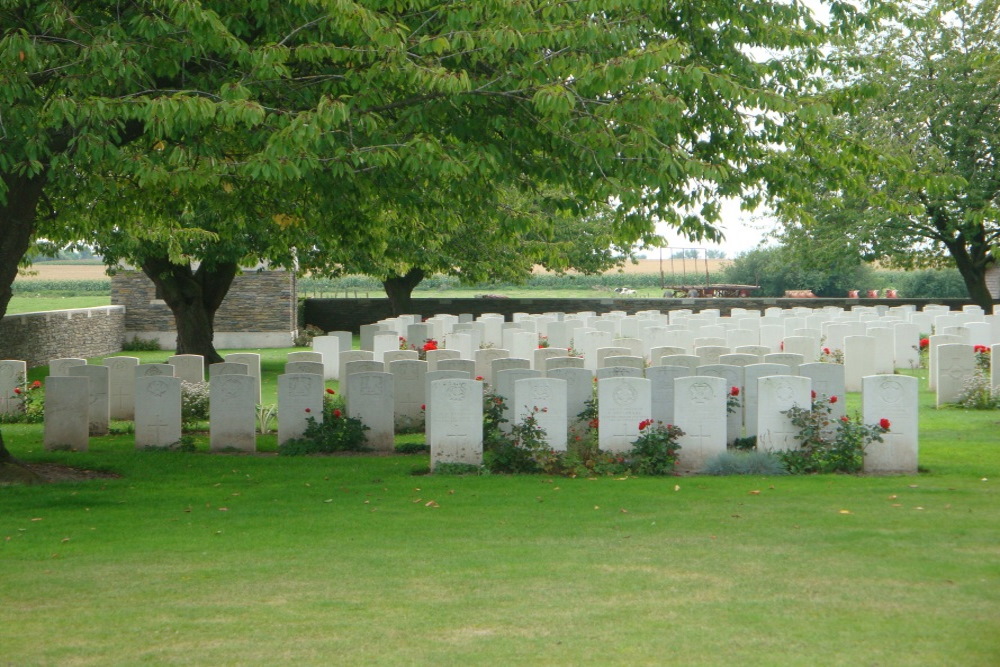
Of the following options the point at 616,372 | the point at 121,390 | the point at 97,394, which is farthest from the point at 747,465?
the point at 121,390

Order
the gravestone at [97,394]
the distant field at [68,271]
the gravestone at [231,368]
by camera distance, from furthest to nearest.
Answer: the distant field at [68,271], the gravestone at [97,394], the gravestone at [231,368]

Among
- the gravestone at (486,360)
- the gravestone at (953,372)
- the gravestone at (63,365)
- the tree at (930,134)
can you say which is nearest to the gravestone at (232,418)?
the gravestone at (63,365)

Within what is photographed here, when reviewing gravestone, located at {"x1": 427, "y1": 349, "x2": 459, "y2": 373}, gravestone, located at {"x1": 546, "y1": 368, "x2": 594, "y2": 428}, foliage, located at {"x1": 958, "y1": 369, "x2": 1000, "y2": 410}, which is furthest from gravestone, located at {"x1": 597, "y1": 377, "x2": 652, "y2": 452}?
foliage, located at {"x1": 958, "y1": 369, "x2": 1000, "y2": 410}

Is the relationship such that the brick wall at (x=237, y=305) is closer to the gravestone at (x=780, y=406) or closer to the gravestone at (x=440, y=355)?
the gravestone at (x=440, y=355)

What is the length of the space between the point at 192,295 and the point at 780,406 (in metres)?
15.6

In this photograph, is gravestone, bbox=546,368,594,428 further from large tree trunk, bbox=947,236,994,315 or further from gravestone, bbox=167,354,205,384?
large tree trunk, bbox=947,236,994,315

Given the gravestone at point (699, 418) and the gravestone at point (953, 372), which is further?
the gravestone at point (953, 372)

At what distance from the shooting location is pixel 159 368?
47.5 feet

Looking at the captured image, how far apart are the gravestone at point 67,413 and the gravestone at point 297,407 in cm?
228

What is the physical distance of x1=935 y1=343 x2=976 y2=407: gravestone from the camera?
1656 centimetres

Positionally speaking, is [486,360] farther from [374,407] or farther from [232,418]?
[232,418]

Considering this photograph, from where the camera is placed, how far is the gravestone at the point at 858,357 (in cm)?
1923

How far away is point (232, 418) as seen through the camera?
1318 cm

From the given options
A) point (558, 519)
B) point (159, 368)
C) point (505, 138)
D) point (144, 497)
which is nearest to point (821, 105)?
point (505, 138)
